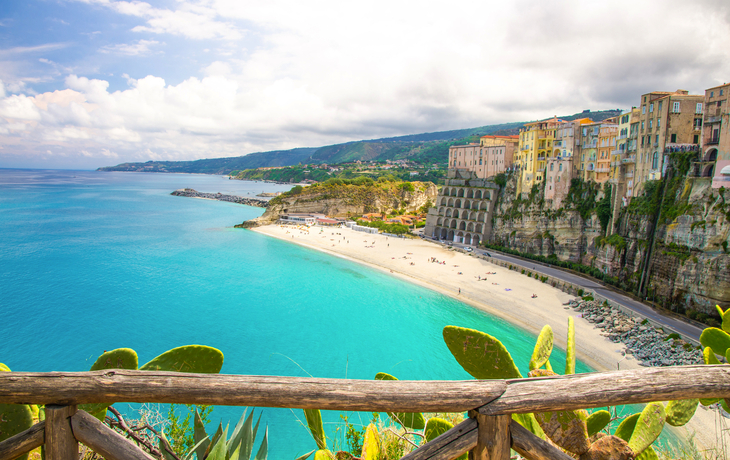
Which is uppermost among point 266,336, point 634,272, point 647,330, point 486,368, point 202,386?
point 202,386

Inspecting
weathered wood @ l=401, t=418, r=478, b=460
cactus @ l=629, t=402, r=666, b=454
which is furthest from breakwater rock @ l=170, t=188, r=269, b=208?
weathered wood @ l=401, t=418, r=478, b=460

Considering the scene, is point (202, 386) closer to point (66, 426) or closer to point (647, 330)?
point (66, 426)

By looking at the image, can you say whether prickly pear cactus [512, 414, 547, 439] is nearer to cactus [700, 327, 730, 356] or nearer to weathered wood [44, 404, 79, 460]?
cactus [700, 327, 730, 356]

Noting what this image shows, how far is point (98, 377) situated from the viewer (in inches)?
56.2

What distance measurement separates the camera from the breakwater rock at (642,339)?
1612 cm

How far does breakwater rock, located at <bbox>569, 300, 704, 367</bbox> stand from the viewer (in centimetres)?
1612

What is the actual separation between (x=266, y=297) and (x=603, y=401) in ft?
92.3

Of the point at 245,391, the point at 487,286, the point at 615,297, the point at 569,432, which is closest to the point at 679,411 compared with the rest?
the point at 569,432

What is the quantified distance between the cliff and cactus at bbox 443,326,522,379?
81.0 feet

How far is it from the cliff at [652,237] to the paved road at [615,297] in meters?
1.20

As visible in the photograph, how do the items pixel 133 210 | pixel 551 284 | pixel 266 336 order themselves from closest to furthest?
pixel 266 336 → pixel 551 284 → pixel 133 210

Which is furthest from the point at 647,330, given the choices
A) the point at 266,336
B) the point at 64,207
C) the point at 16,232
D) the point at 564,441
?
the point at 64,207

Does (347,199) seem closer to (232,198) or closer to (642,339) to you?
(232,198)

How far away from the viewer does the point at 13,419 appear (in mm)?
1772
